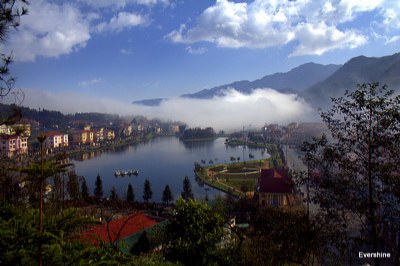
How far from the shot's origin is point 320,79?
119 m

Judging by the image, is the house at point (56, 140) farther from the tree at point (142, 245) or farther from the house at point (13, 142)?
the tree at point (142, 245)

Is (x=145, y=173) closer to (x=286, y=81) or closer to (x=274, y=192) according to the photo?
(x=274, y=192)

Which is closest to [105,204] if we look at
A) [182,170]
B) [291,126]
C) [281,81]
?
[182,170]

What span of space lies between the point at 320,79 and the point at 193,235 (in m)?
125

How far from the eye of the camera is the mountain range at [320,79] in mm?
56653

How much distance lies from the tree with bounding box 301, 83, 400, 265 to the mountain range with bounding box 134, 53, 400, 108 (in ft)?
145

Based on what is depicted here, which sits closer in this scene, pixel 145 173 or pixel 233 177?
pixel 233 177

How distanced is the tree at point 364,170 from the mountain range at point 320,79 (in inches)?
1739

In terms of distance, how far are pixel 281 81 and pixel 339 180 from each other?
138 m

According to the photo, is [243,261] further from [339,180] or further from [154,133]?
[154,133]

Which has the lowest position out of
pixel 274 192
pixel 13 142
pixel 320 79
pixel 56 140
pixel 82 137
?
pixel 274 192

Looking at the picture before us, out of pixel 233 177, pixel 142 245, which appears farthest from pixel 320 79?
pixel 142 245

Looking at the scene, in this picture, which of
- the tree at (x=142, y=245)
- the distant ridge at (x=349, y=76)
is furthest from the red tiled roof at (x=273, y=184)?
the distant ridge at (x=349, y=76)

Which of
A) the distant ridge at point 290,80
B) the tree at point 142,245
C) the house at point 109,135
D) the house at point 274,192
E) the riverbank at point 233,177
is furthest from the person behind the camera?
the distant ridge at point 290,80
